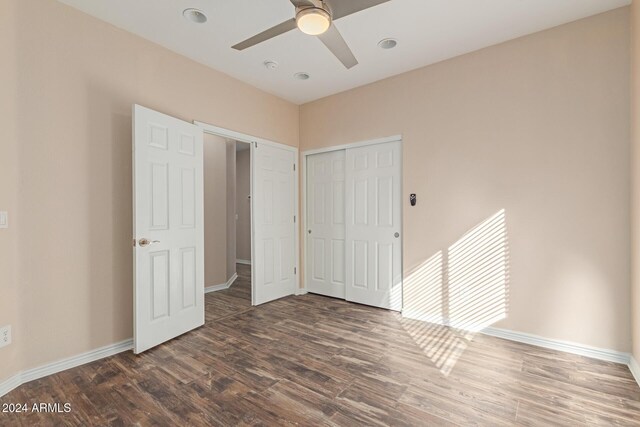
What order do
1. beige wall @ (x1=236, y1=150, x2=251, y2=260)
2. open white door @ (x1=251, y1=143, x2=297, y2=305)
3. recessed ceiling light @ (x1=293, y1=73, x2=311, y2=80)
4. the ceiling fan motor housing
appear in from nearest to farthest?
the ceiling fan motor housing
recessed ceiling light @ (x1=293, y1=73, x2=311, y2=80)
open white door @ (x1=251, y1=143, x2=297, y2=305)
beige wall @ (x1=236, y1=150, x2=251, y2=260)

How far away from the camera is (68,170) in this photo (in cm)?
238

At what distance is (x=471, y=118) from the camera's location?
120 inches

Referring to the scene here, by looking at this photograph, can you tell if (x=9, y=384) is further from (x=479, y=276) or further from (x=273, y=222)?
(x=479, y=276)

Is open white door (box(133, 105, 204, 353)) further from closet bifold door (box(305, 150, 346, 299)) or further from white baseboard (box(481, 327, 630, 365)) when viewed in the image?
white baseboard (box(481, 327, 630, 365))

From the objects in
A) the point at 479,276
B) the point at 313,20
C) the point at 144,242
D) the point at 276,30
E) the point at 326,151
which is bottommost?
the point at 479,276

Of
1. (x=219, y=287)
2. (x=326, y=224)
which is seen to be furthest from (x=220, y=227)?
(x=326, y=224)

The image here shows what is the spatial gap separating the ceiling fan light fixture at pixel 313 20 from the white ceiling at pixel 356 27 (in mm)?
663

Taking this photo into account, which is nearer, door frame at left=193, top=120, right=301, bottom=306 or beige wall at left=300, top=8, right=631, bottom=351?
beige wall at left=300, top=8, right=631, bottom=351

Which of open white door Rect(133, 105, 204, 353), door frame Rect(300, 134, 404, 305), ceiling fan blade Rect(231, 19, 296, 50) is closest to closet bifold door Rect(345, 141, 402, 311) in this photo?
door frame Rect(300, 134, 404, 305)

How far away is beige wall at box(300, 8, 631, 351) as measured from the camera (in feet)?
7.91

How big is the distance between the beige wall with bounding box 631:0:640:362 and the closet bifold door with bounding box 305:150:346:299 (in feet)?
9.09

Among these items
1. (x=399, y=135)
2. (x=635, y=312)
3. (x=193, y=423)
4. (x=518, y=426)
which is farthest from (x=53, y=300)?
(x=635, y=312)

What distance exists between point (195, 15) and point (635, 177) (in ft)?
12.0

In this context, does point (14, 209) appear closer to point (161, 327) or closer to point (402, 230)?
point (161, 327)
